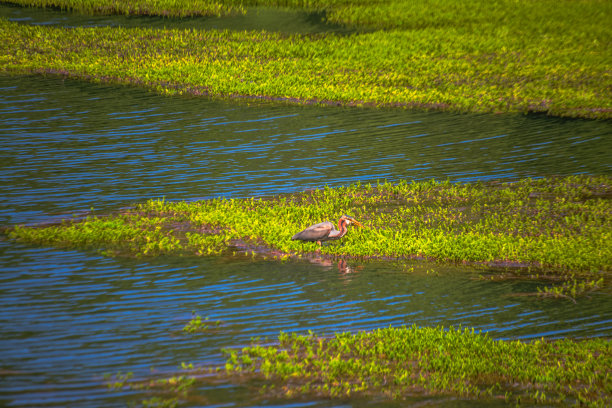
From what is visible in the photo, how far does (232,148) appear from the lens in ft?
64.6

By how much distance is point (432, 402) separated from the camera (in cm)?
816

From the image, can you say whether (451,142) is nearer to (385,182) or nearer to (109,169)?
(385,182)

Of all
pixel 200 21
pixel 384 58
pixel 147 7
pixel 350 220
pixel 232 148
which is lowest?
pixel 232 148

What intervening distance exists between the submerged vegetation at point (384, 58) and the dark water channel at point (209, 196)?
1.21 m

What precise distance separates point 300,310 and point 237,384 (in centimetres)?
237

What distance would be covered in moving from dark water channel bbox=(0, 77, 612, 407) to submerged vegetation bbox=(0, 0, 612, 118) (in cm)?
121

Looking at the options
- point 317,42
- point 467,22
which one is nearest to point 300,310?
point 317,42

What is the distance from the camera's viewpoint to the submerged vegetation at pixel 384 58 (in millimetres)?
24031

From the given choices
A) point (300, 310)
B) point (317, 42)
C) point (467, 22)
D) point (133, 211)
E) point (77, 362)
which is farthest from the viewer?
point (467, 22)

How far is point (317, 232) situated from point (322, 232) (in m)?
0.09

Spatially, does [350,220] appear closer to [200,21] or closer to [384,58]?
[384,58]

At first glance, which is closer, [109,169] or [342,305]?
[342,305]

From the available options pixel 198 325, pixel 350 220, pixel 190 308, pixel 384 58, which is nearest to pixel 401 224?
pixel 350 220

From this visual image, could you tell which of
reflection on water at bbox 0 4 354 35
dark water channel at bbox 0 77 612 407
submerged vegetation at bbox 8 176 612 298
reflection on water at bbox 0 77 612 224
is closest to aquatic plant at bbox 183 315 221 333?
dark water channel at bbox 0 77 612 407
